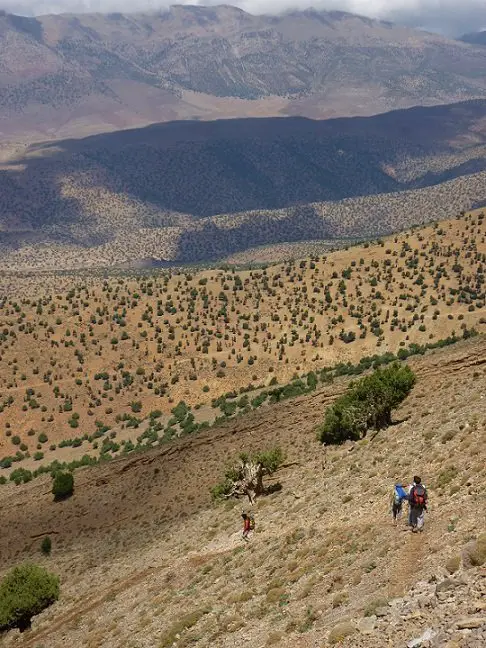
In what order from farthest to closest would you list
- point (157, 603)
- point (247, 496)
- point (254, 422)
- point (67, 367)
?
point (67, 367)
point (254, 422)
point (247, 496)
point (157, 603)

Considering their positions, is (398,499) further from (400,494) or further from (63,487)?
(63,487)

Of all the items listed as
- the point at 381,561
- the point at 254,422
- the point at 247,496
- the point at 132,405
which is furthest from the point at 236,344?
the point at 381,561

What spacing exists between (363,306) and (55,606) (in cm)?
6316

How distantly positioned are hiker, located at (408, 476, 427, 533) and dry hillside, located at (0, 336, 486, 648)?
353mm

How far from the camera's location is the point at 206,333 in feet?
307

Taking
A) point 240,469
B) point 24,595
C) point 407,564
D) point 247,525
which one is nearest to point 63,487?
point 24,595

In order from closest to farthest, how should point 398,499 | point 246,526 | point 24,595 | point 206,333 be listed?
point 398,499 → point 246,526 → point 24,595 → point 206,333

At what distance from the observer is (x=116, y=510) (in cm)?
4809

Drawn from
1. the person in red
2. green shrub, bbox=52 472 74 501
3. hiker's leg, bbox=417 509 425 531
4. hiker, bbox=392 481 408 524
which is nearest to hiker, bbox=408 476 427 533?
hiker's leg, bbox=417 509 425 531

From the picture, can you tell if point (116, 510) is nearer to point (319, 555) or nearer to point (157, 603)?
point (157, 603)

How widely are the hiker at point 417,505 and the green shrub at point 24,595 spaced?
69.5 feet

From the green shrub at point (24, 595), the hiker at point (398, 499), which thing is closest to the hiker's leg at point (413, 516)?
the hiker at point (398, 499)

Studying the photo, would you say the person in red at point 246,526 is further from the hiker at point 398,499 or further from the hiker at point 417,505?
the hiker at point 417,505

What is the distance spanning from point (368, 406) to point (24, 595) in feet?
60.3
